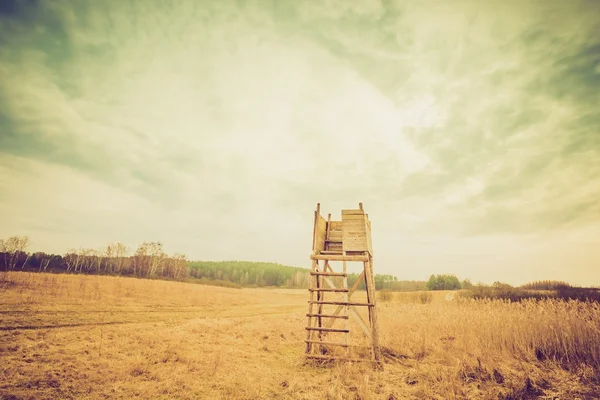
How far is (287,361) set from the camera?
8.16m

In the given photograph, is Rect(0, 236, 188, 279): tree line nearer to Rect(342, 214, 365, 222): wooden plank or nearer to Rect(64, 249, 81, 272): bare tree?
Rect(64, 249, 81, 272): bare tree

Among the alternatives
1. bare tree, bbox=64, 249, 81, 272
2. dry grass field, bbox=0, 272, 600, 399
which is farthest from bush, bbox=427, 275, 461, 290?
bare tree, bbox=64, 249, 81, 272

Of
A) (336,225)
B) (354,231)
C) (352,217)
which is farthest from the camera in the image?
(336,225)

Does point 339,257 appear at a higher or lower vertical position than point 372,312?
higher

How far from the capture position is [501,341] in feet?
28.0

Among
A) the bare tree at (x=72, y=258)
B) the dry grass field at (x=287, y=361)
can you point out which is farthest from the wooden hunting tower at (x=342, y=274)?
the bare tree at (x=72, y=258)

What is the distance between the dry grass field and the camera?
5508mm

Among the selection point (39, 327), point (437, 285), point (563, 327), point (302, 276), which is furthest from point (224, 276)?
point (563, 327)

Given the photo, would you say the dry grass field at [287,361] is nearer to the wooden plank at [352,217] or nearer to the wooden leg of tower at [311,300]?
the wooden leg of tower at [311,300]

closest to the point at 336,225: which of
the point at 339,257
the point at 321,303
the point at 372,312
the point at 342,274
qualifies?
the point at 339,257

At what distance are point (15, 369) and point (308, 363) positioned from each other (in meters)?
Answer: 6.99

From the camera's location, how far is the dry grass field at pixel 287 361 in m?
5.51

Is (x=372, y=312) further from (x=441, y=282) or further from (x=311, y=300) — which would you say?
(x=441, y=282)

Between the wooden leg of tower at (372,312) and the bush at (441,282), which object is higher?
the wooden leg of tower at (372,312)
